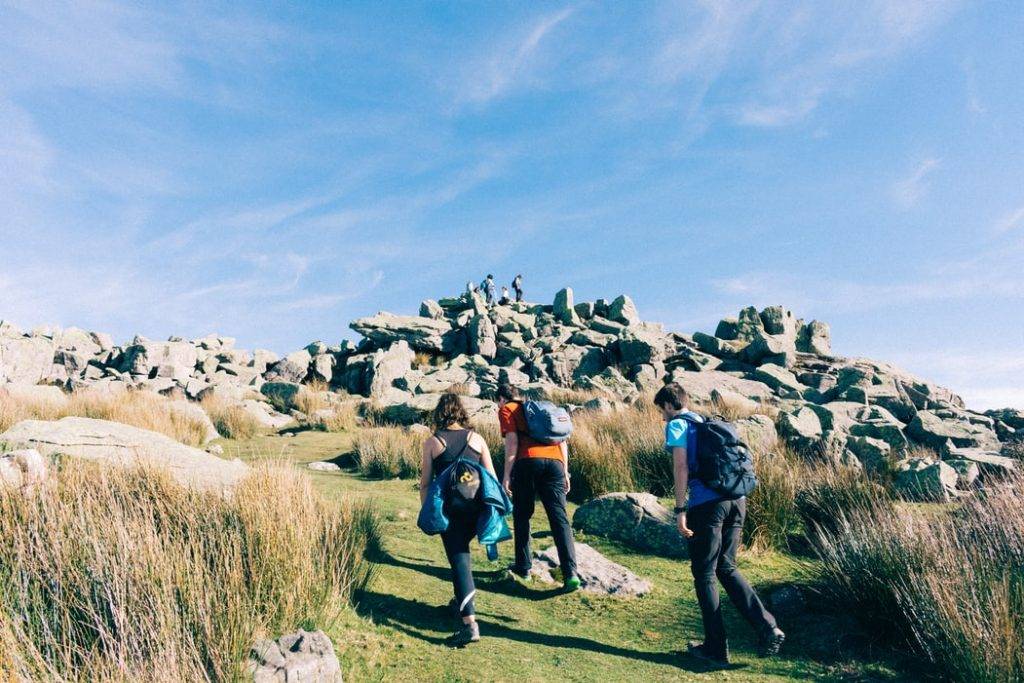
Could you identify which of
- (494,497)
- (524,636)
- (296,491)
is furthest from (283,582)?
(524,636)

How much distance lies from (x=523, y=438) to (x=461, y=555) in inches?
54.4

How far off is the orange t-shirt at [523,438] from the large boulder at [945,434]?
11547mm

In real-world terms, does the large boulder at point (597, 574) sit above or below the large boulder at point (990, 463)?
below

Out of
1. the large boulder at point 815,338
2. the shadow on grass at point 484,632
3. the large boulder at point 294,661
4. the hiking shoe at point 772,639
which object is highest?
the large boulder at point 815,338

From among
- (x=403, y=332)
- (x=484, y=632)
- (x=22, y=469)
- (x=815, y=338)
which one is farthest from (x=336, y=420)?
(x=815, y=338)

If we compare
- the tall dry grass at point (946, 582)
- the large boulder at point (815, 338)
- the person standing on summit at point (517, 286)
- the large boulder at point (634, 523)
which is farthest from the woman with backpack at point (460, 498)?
the person standing on summit at point (517, 286)

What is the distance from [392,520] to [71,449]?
369 cm

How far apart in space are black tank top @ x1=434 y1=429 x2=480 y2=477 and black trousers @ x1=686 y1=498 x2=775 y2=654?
177cm

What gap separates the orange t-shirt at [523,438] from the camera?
19.0ft

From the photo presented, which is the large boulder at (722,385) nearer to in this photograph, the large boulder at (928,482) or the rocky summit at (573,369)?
the rocky summit at (573,369)

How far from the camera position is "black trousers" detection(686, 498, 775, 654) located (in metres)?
4.51

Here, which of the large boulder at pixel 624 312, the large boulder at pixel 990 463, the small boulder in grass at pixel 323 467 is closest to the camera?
the large boulder at pixel 990 463

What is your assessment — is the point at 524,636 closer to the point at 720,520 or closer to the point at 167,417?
the point at 720,520

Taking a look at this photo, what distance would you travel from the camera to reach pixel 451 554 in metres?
4.78
